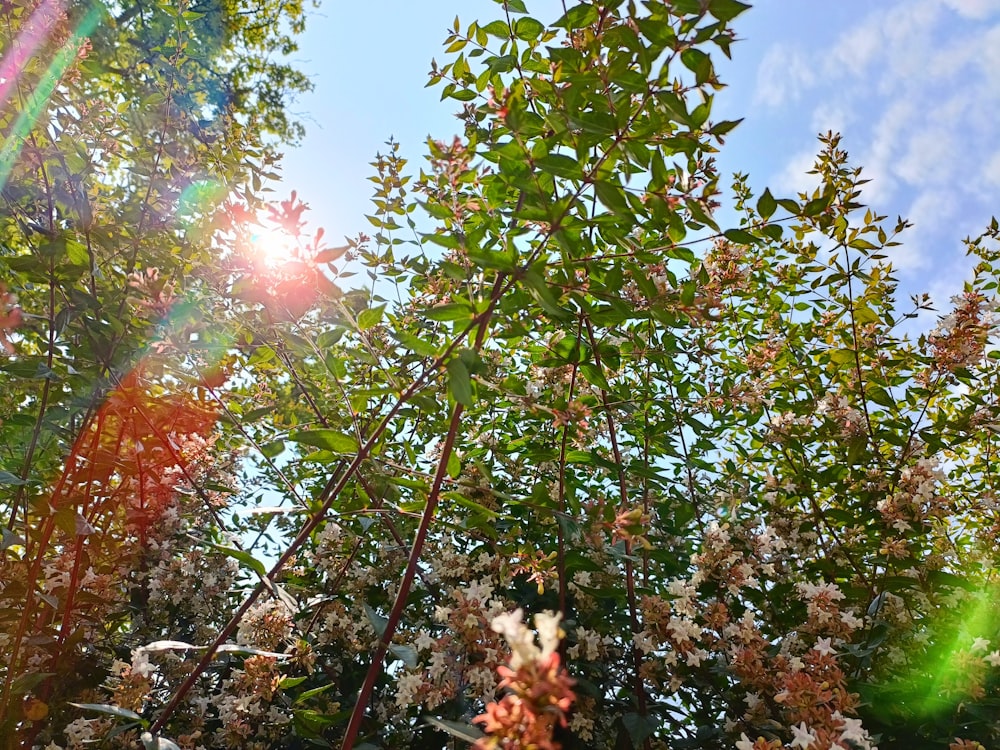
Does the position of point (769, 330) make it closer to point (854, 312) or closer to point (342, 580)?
point (854, 312)

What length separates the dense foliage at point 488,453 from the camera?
139cm

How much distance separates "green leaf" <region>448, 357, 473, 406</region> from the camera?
1140mm

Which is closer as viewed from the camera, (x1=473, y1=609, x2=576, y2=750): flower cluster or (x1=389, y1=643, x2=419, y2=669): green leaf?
(x1=473, y1=609, x2=576, y2=750): flower cluster

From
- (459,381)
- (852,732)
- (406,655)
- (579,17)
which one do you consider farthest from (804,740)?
(579,17)

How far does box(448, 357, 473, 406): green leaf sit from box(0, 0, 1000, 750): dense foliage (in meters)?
0.02

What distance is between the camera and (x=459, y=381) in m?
1.17

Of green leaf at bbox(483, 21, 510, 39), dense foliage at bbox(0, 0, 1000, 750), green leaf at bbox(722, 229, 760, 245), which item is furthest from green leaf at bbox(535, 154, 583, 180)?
green leaf at bbox(483, 21, 510, 39)

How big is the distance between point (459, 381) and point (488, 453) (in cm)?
153

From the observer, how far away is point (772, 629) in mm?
2307

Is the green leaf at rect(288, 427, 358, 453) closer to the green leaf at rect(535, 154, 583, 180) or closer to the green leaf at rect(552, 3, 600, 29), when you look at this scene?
the green leaf at rect(535, 154, 583, 180)

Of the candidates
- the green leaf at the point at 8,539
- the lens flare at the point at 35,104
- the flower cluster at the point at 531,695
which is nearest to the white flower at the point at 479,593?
the flower cluster at the point at 531,695

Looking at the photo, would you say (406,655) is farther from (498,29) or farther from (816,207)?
(498,29)

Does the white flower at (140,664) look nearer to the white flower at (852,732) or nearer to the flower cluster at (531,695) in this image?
the flower cluster at (531,695)

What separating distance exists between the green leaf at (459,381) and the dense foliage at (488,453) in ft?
0.05
